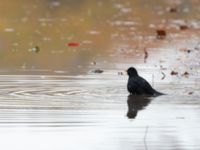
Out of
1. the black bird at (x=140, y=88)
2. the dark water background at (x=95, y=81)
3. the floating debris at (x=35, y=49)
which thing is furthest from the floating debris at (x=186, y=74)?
the floating debris at (x=35, y=49)

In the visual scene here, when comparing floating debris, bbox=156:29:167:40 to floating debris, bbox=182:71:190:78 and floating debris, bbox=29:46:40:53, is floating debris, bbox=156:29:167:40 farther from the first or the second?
floating debris, bbox=182:71:190:78

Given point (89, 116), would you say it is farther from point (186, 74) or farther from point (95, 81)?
point (186, 74)

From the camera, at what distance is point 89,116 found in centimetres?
1062

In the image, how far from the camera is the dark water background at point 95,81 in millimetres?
9344

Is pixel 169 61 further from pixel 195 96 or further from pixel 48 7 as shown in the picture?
pixel 48 7

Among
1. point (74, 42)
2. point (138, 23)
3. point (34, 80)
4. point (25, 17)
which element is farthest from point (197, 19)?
point (34, 80)

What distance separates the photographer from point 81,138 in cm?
921

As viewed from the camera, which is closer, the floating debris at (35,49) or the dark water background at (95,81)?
the dark water background at (95,81)

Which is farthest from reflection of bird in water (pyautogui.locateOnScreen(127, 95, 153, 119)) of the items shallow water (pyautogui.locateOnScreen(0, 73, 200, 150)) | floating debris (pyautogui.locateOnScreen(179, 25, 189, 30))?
floating debris (pyautogui.locateOnScreen(179, 25, 189, 30))

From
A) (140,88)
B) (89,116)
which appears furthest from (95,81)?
(89,116)

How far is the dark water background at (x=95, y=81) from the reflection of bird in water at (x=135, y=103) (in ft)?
0.05

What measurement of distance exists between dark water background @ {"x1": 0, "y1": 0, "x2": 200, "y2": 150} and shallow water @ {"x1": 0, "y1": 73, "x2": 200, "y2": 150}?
1cm

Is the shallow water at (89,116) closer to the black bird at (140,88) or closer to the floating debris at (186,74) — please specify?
the black bird at (140,88)

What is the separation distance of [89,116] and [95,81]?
338cm
